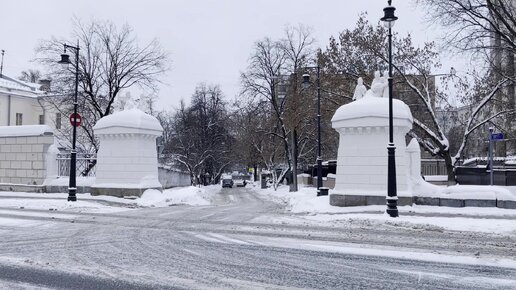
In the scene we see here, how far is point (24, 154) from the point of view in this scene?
2291cm

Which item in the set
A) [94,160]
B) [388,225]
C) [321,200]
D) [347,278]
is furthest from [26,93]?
[347,278]

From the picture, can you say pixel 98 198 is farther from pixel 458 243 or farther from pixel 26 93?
pixel 26 93

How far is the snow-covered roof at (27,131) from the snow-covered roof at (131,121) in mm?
3622

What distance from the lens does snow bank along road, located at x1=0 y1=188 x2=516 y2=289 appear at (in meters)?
6.34

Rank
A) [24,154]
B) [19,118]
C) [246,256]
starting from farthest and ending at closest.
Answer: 1. [19,118]
2. [24,154]
3. [246,256]

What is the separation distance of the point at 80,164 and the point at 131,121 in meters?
5.67

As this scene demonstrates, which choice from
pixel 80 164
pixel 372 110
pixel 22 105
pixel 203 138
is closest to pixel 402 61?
pixel 372 110

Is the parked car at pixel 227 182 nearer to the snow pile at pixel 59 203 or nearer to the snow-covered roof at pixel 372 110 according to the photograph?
the snow pile at pixel 59 203

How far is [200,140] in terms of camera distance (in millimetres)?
59781

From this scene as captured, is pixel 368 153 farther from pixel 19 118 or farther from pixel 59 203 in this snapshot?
pixel 19 118

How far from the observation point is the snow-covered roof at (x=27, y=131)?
22.6 m

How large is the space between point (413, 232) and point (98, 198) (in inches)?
562

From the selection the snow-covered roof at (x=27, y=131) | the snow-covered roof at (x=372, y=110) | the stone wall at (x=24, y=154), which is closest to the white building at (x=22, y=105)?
the snow-covered roof at (x=27, y=131)

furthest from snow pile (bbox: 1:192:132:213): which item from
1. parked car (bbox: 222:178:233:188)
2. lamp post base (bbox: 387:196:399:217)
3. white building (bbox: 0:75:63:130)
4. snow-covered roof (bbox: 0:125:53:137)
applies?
parked car (bbox: 222:178:233:188)
